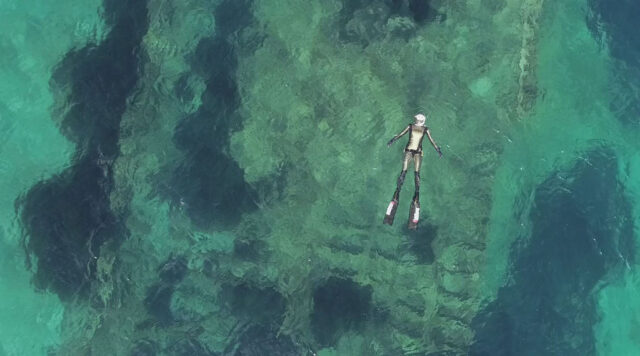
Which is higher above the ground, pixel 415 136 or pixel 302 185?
pixel 415 136

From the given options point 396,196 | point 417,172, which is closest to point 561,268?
point 417,172

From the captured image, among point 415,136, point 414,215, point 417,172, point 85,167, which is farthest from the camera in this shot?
point 85,167

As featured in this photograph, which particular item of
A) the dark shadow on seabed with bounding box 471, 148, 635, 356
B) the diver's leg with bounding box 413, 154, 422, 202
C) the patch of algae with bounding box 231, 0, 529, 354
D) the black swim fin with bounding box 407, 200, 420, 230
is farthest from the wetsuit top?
the dark shadow on seabed with bounding box 471, 148, 635, 356

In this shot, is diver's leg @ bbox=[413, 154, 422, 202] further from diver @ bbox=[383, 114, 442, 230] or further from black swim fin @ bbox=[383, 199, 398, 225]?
black swim fin @ bbox=[383, 199, 398, 225]

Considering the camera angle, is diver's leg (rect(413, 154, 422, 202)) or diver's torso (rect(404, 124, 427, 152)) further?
diver's leg (rect(413, 154, 422, 202))

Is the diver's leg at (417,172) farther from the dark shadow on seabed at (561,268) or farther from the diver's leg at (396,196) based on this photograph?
the dark shadow on seabed at (561,268)

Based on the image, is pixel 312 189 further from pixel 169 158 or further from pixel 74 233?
pixel 74 233

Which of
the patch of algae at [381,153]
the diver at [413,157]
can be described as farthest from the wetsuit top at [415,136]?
the patch of algae at [381,153]

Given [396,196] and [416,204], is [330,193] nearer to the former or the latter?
[396,196]
